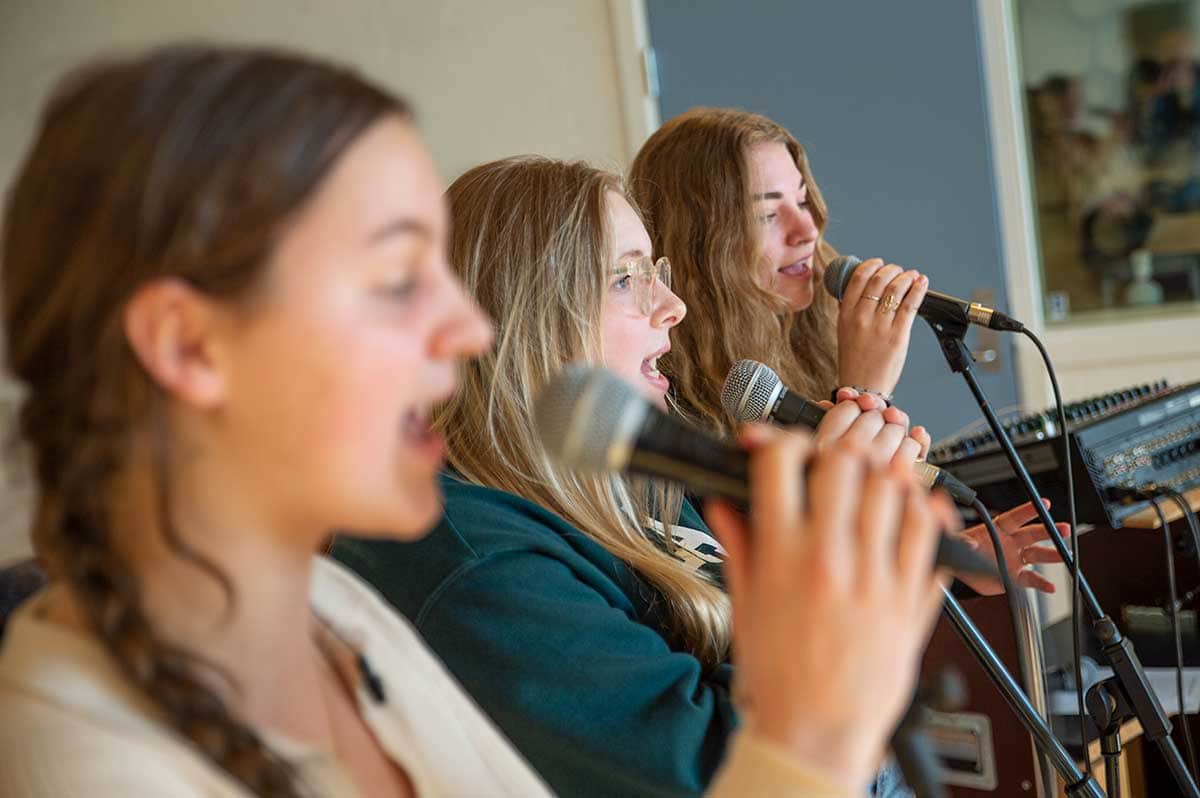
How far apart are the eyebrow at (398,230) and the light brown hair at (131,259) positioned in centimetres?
4

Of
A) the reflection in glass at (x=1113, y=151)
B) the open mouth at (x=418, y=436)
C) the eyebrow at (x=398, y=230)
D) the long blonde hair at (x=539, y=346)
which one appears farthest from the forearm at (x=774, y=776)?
the reflection in glass at (x=1113, y=151)

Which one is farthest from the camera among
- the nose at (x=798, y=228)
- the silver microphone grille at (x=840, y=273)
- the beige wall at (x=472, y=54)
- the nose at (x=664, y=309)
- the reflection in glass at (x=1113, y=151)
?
the beige wall at (x=472, y=54)

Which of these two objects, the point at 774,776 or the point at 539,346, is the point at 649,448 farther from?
the point at 539,346

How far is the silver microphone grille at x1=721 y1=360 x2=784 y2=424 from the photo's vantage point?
146 cm

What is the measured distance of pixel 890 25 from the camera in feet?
11.2

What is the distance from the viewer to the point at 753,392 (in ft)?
→ 4.81

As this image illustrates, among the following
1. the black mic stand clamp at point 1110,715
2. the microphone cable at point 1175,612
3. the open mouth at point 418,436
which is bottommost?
the microphone cable at point 1175,612

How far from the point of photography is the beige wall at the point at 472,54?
3838 millimetres

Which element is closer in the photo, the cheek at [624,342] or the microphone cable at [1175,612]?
the cheek at [624,342]

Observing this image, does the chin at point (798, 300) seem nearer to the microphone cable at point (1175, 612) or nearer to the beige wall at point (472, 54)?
the microphone cable at point (1175, 612)

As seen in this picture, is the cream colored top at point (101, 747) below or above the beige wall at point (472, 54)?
below

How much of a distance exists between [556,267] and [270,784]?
0.88 m

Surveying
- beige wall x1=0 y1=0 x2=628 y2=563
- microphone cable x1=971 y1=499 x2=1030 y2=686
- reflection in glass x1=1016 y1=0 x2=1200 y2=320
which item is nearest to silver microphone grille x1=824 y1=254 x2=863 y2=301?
microphone cable x1=971 y1=499 x2=1030 y2=686

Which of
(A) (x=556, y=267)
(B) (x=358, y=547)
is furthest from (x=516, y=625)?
(A) (x=556, y=267)
